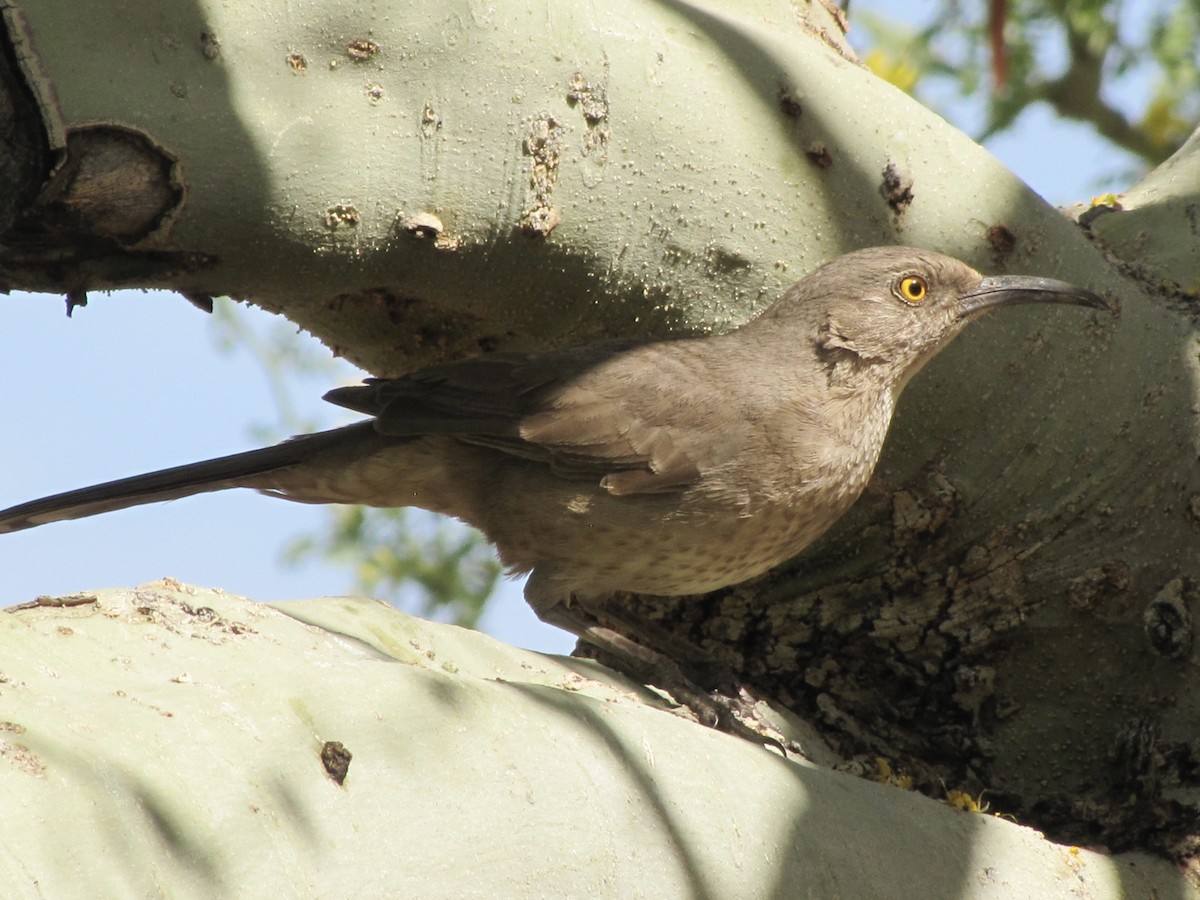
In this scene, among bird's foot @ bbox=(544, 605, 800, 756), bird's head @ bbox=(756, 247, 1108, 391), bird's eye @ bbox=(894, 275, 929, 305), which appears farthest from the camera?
bird's eye @ bbox=(894, 275, 929, 305)

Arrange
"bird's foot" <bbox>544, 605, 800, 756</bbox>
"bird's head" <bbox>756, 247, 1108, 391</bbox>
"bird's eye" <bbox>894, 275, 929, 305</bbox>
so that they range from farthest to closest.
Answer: "bird's eye" <bbox>894, 275, 929, 305</bbox> → "bird's head" <bbox>756, 247, 1108, 391</bbox> → "bird's foot" <bbox>544, 605, 800, 756</bbox>

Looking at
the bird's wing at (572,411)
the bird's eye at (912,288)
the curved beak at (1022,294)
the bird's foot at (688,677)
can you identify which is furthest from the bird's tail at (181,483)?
the curved beak at (1022,294)

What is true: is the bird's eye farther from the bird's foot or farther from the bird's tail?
the bird's tail

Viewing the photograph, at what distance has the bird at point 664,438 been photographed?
3609 millimetres

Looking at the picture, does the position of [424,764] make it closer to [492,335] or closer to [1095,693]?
[492,335]

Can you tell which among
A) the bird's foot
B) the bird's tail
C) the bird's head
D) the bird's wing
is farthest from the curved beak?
the bird's tail

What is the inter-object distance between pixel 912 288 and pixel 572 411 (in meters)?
1.01

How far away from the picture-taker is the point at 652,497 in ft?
12.1

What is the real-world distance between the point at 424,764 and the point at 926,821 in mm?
1156

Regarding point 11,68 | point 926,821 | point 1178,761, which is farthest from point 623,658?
point 11,68

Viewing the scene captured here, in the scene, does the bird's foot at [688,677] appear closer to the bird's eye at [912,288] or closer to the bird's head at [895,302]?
the bird's head at [895,302]

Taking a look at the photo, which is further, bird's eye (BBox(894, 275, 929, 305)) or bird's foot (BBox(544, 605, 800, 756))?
bird's eye (BBox(894, 275, 929, 305))

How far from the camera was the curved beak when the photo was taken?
11.5ft

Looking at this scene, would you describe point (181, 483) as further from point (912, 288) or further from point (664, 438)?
point (912, 288)
